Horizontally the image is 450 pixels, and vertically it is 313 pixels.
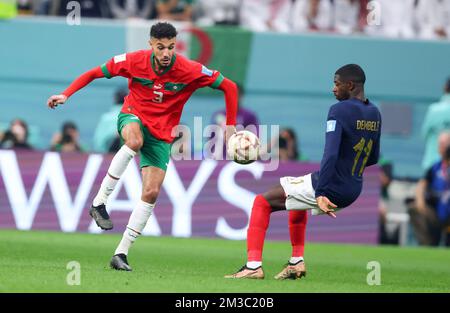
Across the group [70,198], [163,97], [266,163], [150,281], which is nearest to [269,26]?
[266,163]

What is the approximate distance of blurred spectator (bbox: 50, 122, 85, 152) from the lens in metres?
18.9

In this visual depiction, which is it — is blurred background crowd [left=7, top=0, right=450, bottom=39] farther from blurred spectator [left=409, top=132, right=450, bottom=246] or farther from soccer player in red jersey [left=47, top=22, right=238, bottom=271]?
soccer player in red jersey [left=47, top=22, right=238, bottom=271]

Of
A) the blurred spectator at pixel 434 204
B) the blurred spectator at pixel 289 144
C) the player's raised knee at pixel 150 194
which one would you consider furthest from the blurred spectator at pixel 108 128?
the player's raised knee at pixel 150 194

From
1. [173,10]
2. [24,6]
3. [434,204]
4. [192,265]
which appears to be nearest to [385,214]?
[434,204]

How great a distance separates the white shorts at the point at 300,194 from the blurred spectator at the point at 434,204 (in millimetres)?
8315

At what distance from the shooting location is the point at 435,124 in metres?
19.8

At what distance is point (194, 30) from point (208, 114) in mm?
1515

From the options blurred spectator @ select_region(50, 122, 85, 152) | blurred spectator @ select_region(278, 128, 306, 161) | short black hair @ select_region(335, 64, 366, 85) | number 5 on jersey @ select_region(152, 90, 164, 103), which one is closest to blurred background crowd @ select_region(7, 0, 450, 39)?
blurred spectator @ select_region(50, 122, 85, 152)

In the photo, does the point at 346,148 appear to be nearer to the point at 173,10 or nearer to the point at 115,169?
the point at 115,169

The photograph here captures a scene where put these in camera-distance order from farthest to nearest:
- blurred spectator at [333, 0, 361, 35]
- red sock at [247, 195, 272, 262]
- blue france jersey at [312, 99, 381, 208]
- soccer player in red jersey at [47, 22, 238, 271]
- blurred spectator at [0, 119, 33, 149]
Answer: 1. blurred spectator at [333, 0, 361, 35]
2. blurred spectator at [0, 119, 33, 149]
3. soccer player in red jersey at [47, 22, 238, 271]
4. red sock at [247, 195, 272, 262]
5. blue france jersey at [312, 99, 381, 208]

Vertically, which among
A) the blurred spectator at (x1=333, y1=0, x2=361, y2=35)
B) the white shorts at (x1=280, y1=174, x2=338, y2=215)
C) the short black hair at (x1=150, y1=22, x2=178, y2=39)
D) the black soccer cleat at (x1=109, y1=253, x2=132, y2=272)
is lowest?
the black soccer cleat at (x1=109, y1=253, x2=132, y2=272)

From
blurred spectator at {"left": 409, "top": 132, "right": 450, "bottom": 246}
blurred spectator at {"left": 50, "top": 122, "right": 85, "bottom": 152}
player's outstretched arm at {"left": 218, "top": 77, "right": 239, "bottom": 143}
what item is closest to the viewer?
player's outstretched arm at {"left": 218, "top": 77, "right": 239, "bottom": 143}

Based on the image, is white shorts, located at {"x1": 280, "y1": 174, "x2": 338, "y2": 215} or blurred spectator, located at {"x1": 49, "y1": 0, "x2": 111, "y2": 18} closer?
white shorts, located at {"x1": 280, "y1": 174, "x2": 338, "y2": 215}

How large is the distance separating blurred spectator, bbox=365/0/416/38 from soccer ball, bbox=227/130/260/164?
1071 centimetres
